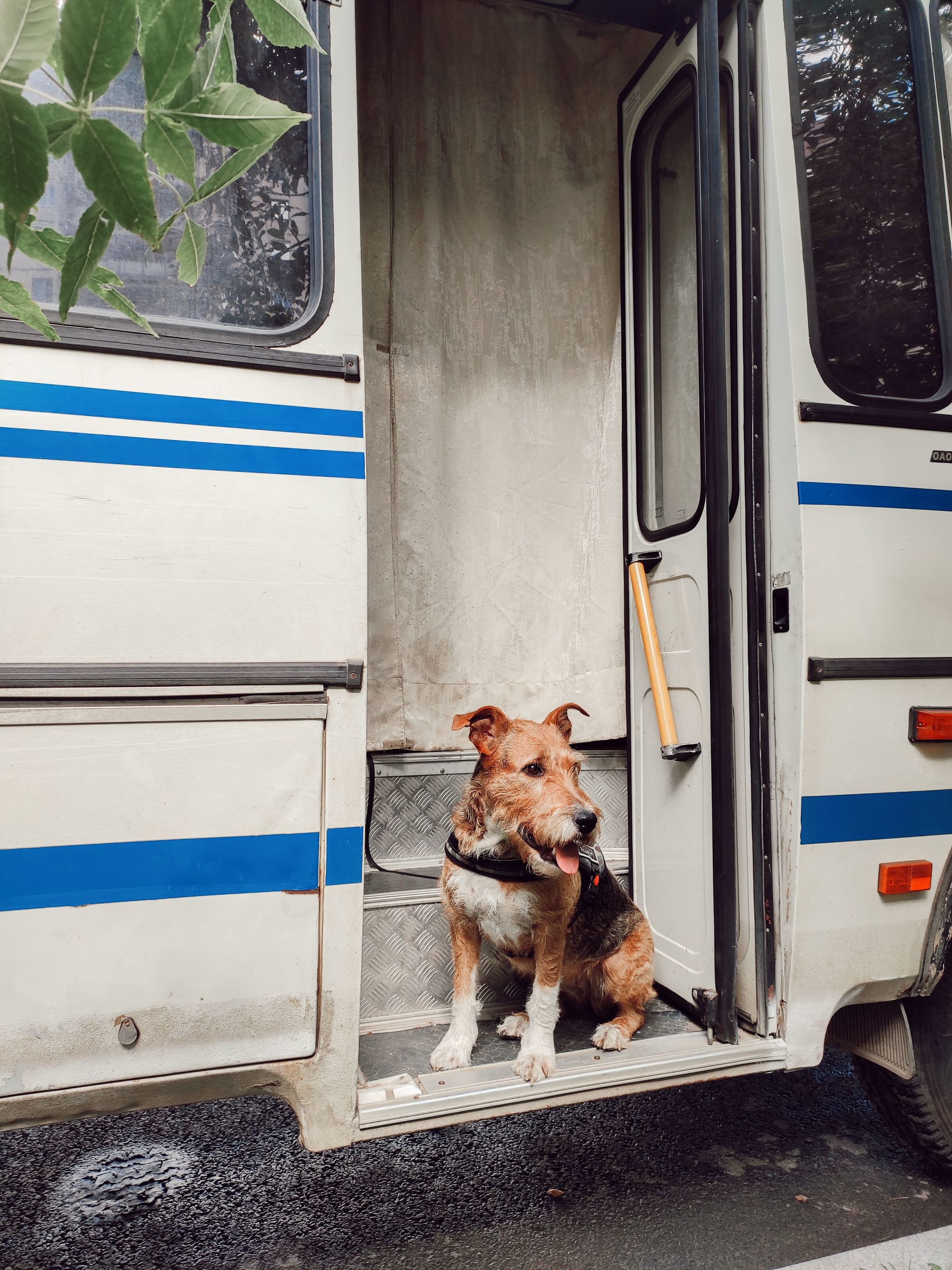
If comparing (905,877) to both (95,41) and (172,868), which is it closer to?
(172,868)

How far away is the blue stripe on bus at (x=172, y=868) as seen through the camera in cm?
180

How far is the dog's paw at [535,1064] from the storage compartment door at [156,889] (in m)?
0.64

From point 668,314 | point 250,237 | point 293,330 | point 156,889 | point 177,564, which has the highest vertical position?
point 668,314

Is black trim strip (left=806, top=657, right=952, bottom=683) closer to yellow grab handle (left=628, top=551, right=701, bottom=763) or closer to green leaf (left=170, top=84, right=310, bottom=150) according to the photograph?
yellow grab handle (left=628, top=551, right=701, bottom=763)

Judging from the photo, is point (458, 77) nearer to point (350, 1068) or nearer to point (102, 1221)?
point (350, 1068)

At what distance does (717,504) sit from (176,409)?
150 centimetres

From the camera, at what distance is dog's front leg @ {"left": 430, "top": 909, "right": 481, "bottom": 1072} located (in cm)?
244

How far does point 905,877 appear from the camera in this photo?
2455 millimetres

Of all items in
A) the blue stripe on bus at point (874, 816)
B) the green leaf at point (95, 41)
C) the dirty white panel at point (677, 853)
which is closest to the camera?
the green leaf at point (95, 41)

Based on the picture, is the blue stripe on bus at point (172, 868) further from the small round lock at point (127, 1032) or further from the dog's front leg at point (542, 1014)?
the dog's front leg at point (542, 1014)

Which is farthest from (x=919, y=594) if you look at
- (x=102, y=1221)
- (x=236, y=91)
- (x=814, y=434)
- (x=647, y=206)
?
(x=102, y=1221)

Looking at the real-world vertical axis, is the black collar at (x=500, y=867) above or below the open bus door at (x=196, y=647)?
below

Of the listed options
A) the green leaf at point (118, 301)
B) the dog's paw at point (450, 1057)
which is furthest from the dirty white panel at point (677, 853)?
Result: the green leaf at point (118, 301)

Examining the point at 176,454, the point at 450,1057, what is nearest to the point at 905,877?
the point at 450,1057
